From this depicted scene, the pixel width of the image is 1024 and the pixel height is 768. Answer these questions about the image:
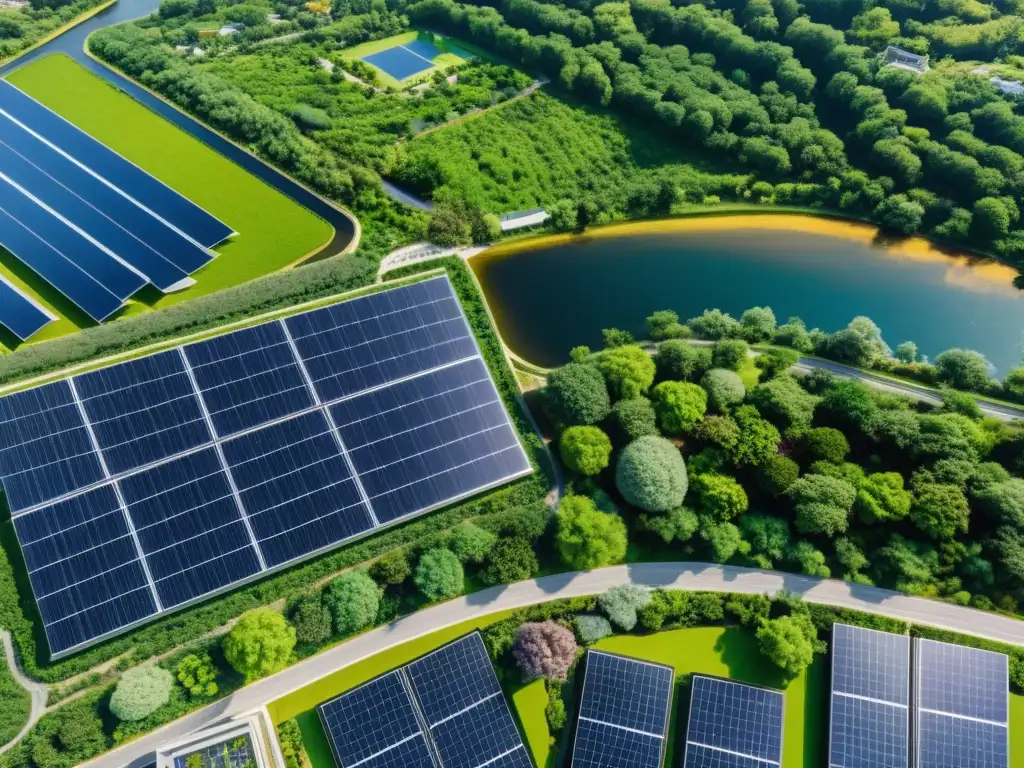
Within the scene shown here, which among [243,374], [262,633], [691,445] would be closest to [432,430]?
[243,374]

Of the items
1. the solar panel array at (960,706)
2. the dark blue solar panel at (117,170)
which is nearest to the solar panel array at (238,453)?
the dark blue solar panel at (117,170)

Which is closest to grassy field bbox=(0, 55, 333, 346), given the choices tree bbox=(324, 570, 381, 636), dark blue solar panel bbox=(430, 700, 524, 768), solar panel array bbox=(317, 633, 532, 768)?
tree bbox=(324, 570, 381, 636)

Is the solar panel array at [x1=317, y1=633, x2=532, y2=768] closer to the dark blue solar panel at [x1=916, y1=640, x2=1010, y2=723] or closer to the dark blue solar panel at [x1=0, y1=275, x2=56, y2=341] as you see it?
the dark blue solar panel at [x1=916, y1=640, x2=1010, y2=723]

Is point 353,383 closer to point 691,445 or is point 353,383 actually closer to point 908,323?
point 691,445

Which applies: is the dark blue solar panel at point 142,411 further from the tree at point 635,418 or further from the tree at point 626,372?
the tree at point 626,372

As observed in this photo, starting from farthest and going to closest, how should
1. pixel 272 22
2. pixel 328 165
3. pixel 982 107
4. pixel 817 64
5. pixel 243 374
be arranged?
pixel 272 22
pixel 817 64
pixel 982 107
pixel 328 165
pixel 243 374

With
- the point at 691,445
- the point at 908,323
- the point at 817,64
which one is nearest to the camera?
the point at 691,445
